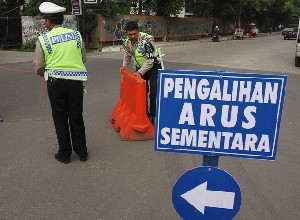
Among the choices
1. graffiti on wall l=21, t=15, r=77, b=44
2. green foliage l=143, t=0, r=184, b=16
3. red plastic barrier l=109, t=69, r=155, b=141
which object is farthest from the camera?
green foliage l=143, t=0, r=184, b=16

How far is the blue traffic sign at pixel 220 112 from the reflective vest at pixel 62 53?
8.20 ft

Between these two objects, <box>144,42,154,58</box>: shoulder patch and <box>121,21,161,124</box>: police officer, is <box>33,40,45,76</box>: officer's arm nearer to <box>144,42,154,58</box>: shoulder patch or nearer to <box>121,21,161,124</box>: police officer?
<box>121,21,161,124</box>: police officer

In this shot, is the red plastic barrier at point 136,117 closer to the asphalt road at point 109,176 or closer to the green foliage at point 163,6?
the asphalt road at point 109,176

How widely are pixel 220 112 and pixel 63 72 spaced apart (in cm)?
274

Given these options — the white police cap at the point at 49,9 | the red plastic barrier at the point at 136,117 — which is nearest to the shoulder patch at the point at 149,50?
the red plastic barrier at the point at 136,117

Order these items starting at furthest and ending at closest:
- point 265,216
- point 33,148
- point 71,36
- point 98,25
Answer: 1. point 98,25
2. point 33,148
3. point 71,36
4. point 265,216

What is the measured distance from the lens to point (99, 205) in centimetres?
381

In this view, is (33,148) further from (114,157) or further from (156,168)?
(156,168)

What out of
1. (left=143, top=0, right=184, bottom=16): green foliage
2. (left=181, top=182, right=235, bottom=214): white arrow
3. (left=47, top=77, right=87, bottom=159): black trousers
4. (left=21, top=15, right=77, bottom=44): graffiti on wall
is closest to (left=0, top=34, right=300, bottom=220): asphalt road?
(left=47, top=77, right=87, bottom=159): black trousers

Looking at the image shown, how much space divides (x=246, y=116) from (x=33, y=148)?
12.8 feet

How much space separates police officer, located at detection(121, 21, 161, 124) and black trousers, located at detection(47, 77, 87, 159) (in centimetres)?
139

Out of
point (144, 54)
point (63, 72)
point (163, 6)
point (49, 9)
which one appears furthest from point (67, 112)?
point (163, 6)

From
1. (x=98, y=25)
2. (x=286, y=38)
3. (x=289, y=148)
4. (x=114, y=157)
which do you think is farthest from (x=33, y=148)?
(x=286, y=38)

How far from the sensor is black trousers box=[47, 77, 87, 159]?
15.5 feet
